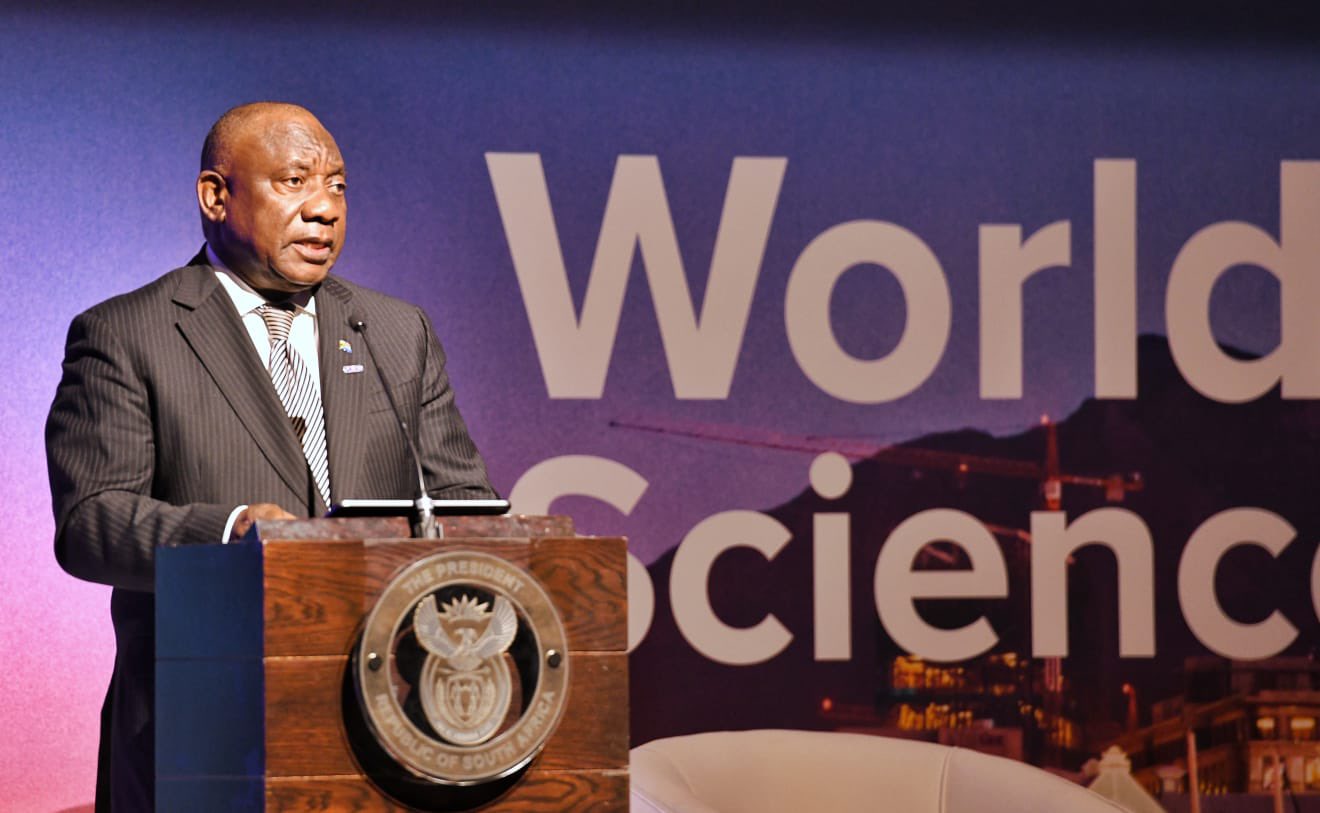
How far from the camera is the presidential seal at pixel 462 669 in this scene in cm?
184

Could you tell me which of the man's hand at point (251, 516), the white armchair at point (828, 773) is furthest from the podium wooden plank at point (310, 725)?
the white armchair at point (828, 773)

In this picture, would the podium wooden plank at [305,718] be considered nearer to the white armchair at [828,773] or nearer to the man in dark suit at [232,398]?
the man in dark suit at [232,398]

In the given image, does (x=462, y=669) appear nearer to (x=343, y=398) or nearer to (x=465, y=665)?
(x=465, y=665)

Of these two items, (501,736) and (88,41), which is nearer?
(501,736)

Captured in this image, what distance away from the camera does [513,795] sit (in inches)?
74.9

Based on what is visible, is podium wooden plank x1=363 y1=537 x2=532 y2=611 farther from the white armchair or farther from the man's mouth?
the white armchair

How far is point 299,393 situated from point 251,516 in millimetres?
532

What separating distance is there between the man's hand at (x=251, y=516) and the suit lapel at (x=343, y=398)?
391 mm

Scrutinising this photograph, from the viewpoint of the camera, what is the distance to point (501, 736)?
1876 mm

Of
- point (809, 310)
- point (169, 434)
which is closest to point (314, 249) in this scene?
point (169, 434)

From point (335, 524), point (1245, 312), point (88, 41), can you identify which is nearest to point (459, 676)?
point (335, 524)

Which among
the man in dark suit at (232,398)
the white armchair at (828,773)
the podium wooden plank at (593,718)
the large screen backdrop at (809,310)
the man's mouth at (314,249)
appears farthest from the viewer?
the large screen backdrop at (809,310)

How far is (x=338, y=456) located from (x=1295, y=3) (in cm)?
372

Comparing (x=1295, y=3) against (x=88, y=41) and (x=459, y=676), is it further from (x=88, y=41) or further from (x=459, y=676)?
(x=459, y=676)
